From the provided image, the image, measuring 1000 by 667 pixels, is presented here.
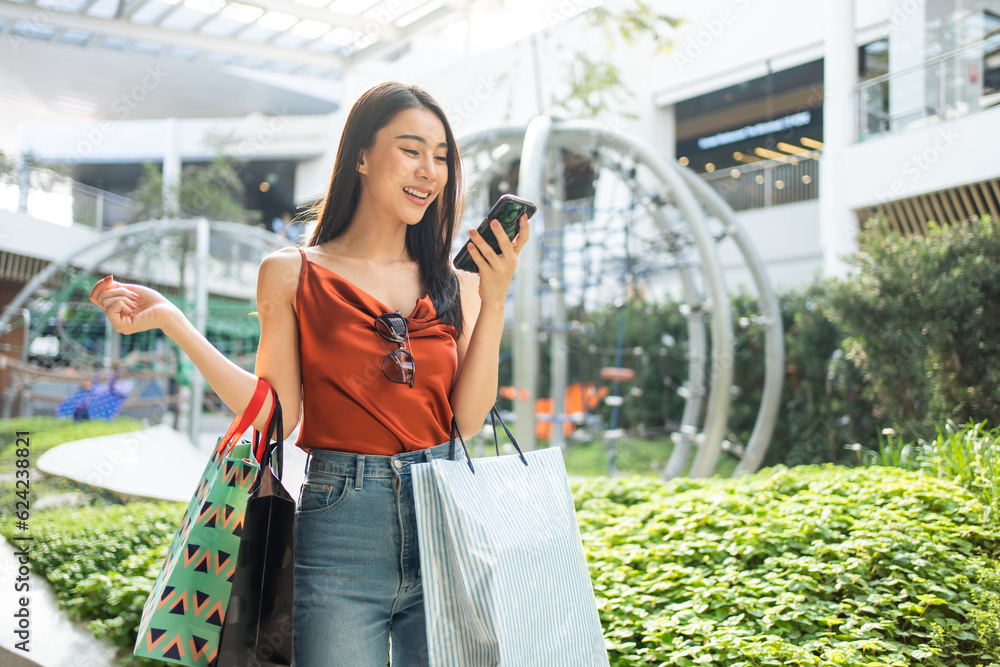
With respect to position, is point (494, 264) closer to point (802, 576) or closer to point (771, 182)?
point (802, 576)

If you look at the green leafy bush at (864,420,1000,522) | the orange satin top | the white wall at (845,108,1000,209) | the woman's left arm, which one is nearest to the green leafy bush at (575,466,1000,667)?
the green leafy bush at (864,420,1000,522)

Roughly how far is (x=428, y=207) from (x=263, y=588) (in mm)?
842

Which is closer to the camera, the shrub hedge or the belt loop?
the belt loop

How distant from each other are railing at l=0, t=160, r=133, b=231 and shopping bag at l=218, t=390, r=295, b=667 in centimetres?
1129

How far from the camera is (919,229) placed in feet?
22.0

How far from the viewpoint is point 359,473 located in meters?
1.34

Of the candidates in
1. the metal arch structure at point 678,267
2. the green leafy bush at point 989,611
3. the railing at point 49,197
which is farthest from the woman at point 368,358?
the railing at point 49,197

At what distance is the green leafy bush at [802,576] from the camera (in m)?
2.31

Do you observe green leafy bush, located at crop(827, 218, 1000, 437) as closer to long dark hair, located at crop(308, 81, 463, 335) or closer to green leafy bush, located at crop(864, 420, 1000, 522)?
green leafy bush, located at crop(864, 420, 1000, 522)

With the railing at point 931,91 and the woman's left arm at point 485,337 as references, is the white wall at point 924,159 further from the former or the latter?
the woman's left arm at point 485,337

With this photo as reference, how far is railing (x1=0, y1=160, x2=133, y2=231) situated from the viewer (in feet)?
37.6

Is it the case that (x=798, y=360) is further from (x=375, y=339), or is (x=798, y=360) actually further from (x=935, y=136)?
(x=375, y=339)

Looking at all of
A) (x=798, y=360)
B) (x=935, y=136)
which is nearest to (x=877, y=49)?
(x=935, y=136)

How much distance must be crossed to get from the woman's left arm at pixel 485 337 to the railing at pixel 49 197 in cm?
1127
